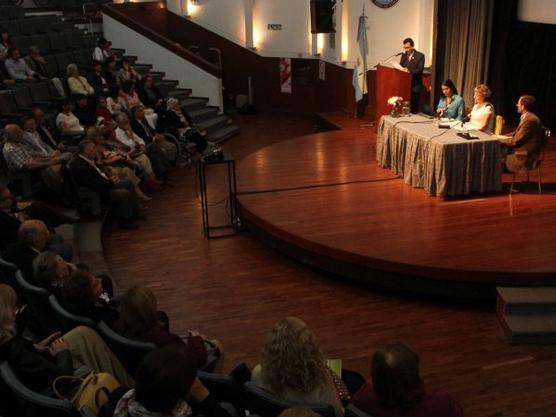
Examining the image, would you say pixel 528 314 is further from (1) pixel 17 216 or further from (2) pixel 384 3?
(2) pixel 384 3

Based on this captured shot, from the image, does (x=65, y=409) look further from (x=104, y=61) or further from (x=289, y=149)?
(x=104, y=61)

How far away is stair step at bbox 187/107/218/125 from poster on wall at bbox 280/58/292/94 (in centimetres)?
167

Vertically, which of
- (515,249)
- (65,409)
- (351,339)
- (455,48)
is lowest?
(351,339)

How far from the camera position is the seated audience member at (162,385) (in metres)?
2.21

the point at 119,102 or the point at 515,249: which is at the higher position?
the point at 119,102

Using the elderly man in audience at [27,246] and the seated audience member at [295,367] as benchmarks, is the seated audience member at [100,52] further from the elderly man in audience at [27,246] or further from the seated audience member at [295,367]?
the seated audience member at [295,367]

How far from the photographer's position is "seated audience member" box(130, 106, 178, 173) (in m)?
8.33

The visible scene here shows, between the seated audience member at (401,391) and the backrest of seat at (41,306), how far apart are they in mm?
1895

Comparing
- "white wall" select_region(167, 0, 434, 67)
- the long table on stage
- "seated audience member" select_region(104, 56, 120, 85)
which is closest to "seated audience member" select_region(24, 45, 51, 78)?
"seated audience member" select_region(104, 56, 120, 85)

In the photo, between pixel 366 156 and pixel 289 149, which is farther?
pixel 289 149

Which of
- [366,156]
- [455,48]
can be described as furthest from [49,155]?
[455,48]

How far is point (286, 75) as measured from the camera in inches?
502

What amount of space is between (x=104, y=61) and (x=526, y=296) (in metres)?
7.83

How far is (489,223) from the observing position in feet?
18.2
